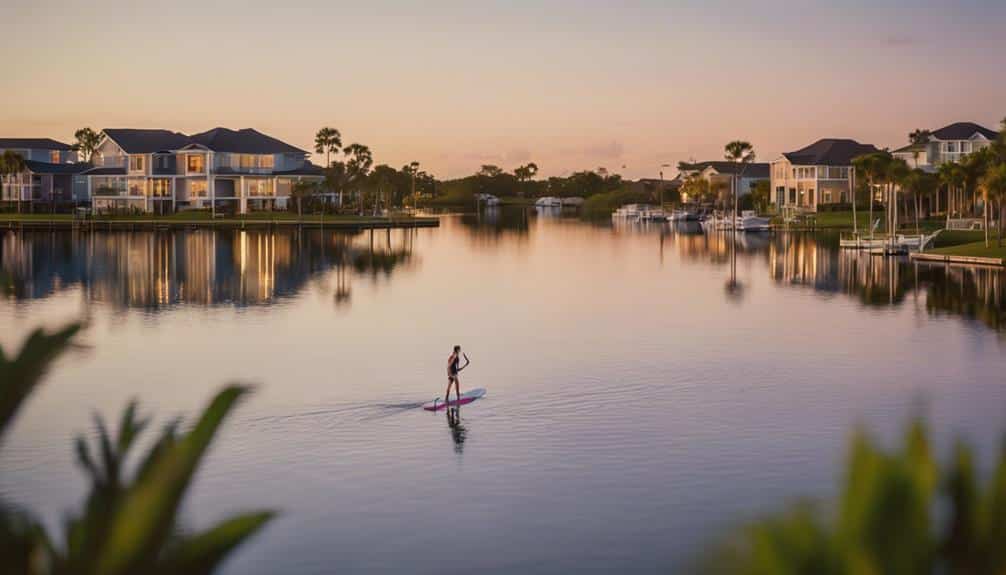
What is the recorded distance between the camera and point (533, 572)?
18.7 metres

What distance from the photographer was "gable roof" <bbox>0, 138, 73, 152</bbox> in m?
164

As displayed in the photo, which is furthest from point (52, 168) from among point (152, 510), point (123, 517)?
point (152, 510)

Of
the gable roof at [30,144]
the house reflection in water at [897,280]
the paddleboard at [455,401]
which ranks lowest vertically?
the paddleboard at [455,401]

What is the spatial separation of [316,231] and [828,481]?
110870 mm

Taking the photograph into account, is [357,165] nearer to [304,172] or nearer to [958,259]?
[304,172]

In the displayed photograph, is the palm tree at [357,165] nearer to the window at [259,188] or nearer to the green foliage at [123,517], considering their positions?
the window at [259,188]

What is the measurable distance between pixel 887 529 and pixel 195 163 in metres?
147

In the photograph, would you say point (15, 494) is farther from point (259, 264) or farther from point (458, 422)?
point (259, 264)

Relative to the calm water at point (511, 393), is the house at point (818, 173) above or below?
above

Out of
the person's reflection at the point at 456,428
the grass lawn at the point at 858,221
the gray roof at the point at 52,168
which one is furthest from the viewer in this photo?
the gray roof at the point at 52,168

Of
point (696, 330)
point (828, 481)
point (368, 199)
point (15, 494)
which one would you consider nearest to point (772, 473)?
point (828, 481)

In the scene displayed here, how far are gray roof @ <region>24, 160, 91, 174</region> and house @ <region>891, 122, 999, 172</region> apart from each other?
112185 mm

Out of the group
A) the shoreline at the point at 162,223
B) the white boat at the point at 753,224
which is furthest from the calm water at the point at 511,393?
the white boat at the point at 753,224

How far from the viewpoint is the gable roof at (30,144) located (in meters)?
164
